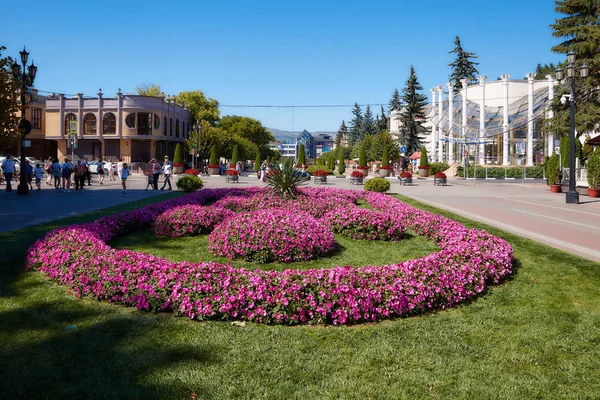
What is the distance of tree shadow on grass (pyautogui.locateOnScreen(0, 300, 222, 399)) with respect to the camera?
3.32 m

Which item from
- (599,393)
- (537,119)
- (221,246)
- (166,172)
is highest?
(537,119)

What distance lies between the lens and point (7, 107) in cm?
1272

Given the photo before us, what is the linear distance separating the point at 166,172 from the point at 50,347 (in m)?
21.0

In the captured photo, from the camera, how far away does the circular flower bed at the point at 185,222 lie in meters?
9.50

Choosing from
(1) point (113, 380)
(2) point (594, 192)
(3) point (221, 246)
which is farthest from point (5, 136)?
(2) point (594, 192)

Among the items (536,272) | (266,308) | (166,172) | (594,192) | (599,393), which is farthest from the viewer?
(166,172)

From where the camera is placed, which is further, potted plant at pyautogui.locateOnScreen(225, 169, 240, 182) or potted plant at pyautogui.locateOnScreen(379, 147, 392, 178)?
potted plant at pyautogui.locateOnScreen(379, 147, 392, 178)

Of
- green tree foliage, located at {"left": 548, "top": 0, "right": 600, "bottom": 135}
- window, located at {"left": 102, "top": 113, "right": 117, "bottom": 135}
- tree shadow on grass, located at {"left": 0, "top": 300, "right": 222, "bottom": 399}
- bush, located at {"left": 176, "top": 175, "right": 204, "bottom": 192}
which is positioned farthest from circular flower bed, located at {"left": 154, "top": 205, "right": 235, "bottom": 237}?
window, located at {"left": 102, "top": 113, "right": 117, "bottom": 135}

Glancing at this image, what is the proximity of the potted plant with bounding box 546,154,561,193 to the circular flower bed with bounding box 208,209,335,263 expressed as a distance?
796 inches

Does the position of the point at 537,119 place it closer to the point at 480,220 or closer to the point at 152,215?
the point at 480,220

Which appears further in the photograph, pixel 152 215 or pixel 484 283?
pixel 152 215

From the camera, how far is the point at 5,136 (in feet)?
44.9

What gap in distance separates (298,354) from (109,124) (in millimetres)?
57913

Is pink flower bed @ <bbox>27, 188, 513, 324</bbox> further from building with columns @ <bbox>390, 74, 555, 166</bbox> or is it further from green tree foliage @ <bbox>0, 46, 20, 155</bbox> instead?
building with columns @ <bbox>390, 74, 555, 166</bbox>
